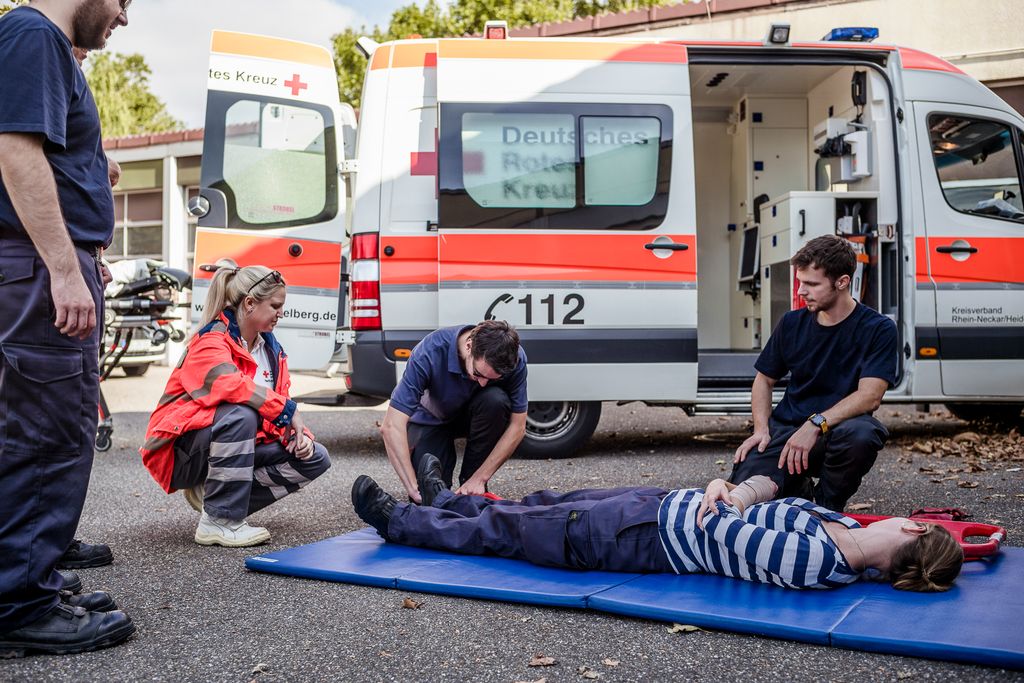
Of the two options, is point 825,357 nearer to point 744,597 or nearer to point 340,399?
point 744,597

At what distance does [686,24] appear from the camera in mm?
13180

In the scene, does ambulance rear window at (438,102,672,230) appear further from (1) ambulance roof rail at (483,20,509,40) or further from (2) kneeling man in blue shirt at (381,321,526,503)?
(2) kneeling man in blue shirt at (381,321,526,503)

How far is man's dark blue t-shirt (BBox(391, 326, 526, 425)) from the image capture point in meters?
4.55

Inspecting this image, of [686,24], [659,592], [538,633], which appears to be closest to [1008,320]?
[659,592]

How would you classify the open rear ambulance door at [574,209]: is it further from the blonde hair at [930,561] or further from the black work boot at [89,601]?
the black work boot at [89,601]

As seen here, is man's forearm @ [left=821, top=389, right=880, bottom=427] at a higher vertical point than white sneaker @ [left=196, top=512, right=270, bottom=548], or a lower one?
higher

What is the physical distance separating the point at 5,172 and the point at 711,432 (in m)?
6.63

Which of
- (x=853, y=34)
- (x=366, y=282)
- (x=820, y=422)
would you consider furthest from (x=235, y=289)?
(x=853, y=34)

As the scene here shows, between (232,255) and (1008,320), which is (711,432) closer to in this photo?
(1008,320)

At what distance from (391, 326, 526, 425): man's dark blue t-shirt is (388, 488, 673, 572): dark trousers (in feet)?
1.78

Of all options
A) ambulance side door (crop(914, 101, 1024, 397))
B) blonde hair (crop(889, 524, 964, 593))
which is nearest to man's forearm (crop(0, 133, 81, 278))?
blonde hair (crop(889, 524, 964, 593))

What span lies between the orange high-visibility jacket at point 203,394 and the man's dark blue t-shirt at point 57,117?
1.20 meters

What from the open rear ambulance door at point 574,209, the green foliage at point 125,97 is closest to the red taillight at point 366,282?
the open rear ambulance door at point 574,209

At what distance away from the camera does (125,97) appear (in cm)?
3102
